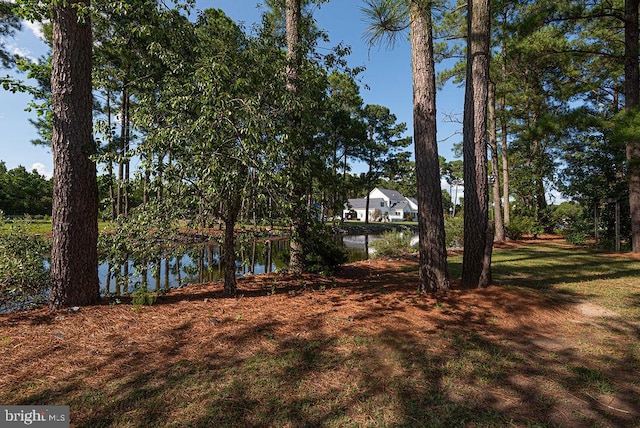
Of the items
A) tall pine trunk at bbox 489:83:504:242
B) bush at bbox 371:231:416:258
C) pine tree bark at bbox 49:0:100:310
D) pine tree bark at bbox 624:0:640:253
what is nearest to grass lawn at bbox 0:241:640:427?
pine tree bark at bbox 49:0:100:310

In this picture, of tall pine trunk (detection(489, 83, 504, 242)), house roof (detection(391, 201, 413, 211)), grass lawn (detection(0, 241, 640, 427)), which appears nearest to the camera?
grass lawn (detection(0, 241, 640, 427))

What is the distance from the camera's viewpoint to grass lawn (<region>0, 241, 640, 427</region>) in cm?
195

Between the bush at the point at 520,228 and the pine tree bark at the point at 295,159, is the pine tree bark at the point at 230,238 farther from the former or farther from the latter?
the bush at the point at 520,228

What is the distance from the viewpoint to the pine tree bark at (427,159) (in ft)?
14.9

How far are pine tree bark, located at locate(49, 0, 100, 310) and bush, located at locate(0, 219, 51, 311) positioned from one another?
0.85m

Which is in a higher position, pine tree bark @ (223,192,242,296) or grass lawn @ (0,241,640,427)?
pine tree bark @ (223,192,242,296)

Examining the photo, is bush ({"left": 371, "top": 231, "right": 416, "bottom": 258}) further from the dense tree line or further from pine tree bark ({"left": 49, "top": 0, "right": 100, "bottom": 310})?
the dense tree line

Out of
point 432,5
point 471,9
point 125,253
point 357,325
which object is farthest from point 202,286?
point 471,9

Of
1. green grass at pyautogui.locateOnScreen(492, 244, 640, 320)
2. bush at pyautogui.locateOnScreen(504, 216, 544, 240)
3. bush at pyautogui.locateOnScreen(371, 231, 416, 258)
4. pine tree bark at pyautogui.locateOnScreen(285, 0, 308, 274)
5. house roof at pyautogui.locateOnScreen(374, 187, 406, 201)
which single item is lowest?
green grass at pyautogui.locateOnScreen(492, 244, 640, 320)

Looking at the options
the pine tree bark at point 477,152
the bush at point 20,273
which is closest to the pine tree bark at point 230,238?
the bush at point 20,273

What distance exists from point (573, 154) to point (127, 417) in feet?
69.5

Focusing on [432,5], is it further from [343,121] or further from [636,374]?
[343,121]

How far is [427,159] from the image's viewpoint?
461cm

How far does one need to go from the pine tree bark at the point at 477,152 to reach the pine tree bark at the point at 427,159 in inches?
17.9
